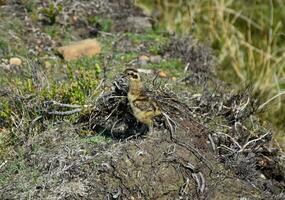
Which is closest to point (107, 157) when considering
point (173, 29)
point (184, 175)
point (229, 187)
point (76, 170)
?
→ point (76, 170)

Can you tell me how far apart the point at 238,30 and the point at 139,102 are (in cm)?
474

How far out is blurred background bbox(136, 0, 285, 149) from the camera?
29.9 feet

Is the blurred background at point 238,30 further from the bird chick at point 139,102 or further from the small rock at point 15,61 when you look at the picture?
the bird chick at point 139,102

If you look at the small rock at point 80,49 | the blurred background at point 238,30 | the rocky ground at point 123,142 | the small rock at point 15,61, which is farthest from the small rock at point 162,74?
the small rock at point 15,61

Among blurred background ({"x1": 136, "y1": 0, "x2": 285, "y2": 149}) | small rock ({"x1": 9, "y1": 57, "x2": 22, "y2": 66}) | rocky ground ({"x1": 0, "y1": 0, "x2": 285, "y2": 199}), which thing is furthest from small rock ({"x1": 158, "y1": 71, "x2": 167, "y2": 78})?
small rock ({"x1": 9, "y1": 57, "x2": 22, "y2": 66})

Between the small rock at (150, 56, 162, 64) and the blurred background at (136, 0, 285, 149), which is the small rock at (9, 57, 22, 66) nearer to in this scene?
the small rock at (150, 56, 162, 64)

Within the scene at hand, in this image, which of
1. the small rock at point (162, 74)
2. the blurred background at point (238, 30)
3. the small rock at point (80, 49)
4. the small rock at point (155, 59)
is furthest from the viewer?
the blurred background at point (238, 30)

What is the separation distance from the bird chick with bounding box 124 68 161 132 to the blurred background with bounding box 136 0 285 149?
3.25 meters

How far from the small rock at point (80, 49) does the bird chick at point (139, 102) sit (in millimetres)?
2447

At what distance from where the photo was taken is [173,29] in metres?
9.27

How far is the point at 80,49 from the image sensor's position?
7.89 meters

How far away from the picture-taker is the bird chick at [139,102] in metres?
5.35

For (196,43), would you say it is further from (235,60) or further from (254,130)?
(254,130)

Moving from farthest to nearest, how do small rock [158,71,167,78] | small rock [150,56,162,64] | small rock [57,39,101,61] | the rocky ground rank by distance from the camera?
1. small rock [150,56,162,64]
2. small rock [57,39,101,61]
3. small rock [158,71,167,78]
4. the rocky ground
